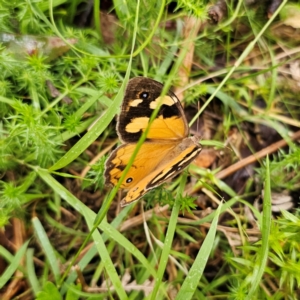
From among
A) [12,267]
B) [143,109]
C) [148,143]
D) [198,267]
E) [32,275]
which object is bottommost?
[32,275]

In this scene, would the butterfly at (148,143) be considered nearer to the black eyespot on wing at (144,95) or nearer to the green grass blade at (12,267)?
the black eyespot on wing at (144,95)

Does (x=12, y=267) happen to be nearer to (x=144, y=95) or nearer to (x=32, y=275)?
(x=32, y=275)

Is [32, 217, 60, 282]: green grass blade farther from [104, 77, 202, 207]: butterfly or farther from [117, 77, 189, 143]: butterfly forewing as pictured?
[117, 77, 189, 143]: butterfly forewing

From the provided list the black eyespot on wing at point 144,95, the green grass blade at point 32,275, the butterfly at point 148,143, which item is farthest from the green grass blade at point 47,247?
the black eyespot on wing at point 144,95

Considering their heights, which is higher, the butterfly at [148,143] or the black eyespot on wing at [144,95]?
the black eyespot on wing at [144,95]

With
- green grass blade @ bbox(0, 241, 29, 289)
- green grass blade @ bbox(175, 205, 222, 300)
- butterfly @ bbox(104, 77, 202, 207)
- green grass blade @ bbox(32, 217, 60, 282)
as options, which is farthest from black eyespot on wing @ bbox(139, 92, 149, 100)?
green grass blade @ bbox(0, 241, 29, 289)

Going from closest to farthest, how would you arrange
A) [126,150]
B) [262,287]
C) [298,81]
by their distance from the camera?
[126,150], [262,287], [298,81]

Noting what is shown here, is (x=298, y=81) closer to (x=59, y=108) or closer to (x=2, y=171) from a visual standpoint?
(x=59, y=108)

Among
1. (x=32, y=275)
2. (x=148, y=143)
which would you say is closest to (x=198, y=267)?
(x=148, y=143)

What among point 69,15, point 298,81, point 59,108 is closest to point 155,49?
point 69,15
